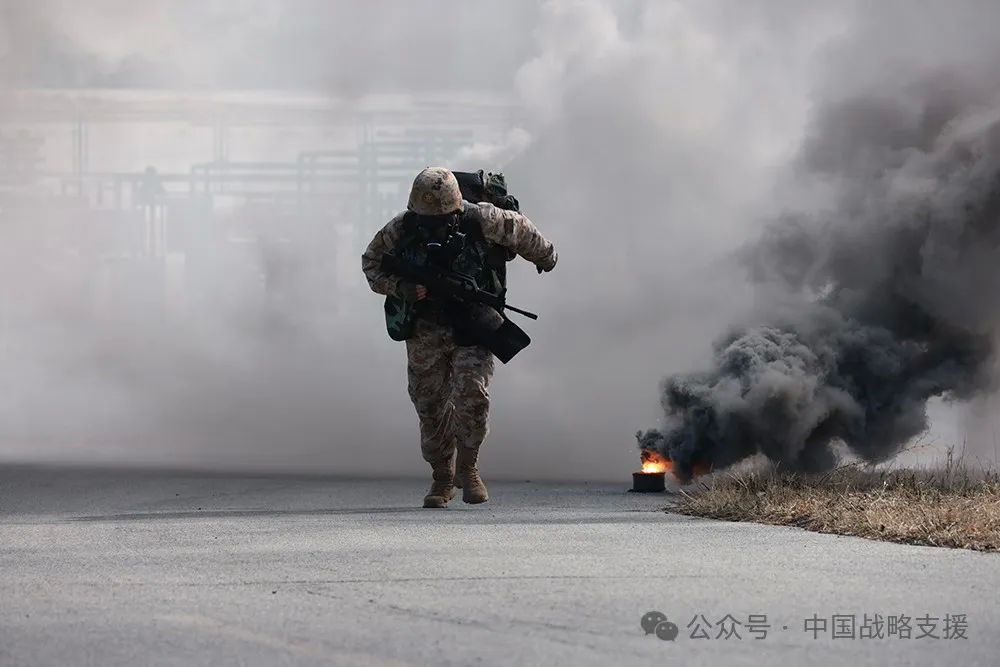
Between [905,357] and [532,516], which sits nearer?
[532,516]

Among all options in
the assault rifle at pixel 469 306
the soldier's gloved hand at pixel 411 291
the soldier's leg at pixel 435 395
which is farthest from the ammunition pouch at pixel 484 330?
the soldier's gloved hand at pixel 411 291

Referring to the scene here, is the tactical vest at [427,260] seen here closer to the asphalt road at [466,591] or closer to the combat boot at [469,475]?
the combat boot at [469,475]

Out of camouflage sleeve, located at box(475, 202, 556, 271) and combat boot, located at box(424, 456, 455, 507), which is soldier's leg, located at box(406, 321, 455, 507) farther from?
camouflage sleeve, located at box(475, 202, 556, 271)

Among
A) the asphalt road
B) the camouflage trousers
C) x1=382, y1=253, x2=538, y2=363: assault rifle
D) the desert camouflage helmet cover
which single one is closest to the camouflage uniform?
the camouflage trousers

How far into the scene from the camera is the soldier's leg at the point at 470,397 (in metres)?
11.2

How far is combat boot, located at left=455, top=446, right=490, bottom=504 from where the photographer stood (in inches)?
449

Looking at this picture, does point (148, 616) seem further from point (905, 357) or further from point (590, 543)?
point (905, 357)

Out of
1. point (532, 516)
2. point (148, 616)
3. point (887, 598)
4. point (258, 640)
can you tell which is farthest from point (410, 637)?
point (532, 516)

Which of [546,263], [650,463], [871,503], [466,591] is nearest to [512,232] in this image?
[546,263]

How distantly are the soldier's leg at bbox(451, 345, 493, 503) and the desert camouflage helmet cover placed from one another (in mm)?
893

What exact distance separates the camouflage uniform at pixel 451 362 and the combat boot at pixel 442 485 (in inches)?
2.3

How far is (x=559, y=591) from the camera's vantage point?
6266mm

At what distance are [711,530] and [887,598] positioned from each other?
3042 mm

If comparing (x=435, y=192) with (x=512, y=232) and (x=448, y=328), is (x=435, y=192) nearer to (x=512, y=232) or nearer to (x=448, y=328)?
(x=512, y=232)
